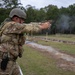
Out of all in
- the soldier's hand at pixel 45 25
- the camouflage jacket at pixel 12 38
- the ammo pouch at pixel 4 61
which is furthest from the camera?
the ammo pouch at pixel 4 61

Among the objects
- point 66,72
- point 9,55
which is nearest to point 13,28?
point 9,55

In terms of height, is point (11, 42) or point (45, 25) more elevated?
point (45, 25)

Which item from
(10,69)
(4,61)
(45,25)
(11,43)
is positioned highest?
(45,25)

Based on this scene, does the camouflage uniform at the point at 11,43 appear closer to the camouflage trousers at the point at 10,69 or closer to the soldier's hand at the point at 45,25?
the camouflage trousers at the point at 10,69

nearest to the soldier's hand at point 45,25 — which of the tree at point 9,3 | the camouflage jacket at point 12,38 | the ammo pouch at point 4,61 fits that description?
the camouflage jacket at point 12,38

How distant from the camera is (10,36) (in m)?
5.19

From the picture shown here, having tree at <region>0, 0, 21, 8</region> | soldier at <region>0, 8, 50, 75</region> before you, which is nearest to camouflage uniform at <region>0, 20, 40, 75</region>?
soldier at <region>0, 8, 50, 75</region>

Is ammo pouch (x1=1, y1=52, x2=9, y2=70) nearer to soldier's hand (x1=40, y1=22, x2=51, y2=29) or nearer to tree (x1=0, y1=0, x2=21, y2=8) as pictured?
soldier's hand (x1=40, y1=22, x2=51, y2=29)

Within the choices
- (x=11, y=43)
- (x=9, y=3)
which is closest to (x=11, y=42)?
(x=11, y=43)

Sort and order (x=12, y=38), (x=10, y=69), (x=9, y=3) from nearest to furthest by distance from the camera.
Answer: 1. (x=12, y=38)
2. (x=10, y=69)
3. (x=9, y=3)

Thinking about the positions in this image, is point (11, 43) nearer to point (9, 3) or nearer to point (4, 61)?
point (4, 61)

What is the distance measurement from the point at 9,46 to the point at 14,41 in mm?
131

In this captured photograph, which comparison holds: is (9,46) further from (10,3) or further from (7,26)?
(10,3)

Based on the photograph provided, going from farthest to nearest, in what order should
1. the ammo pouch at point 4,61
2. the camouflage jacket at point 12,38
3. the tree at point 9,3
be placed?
the tree at point 9,3 → the ammo pouch at point 4,61 → the camouflage jacket at point 12,38
